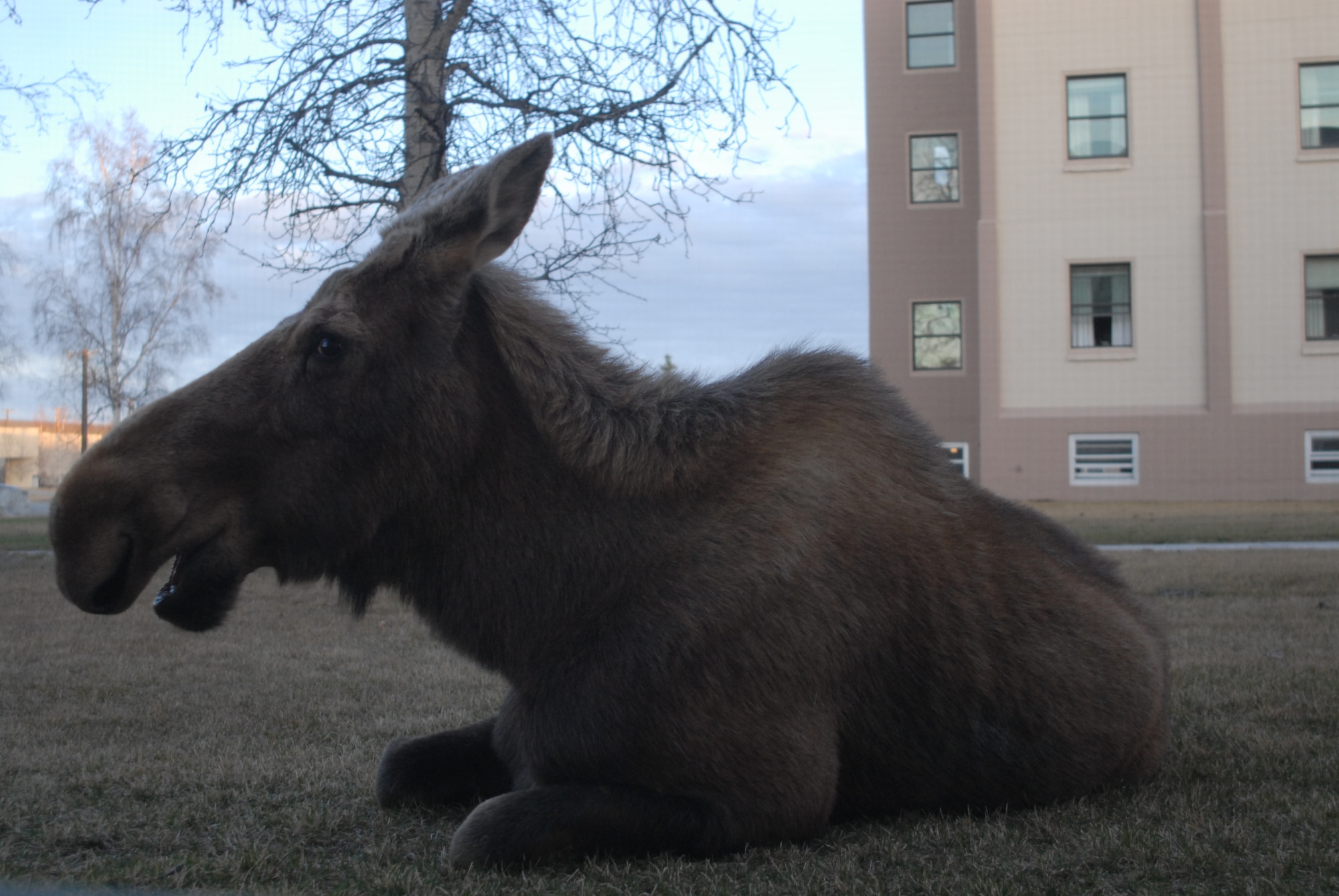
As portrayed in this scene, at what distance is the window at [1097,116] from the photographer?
83.0 ft

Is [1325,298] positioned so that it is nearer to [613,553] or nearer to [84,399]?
[613,553]

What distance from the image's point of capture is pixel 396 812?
3.35 m

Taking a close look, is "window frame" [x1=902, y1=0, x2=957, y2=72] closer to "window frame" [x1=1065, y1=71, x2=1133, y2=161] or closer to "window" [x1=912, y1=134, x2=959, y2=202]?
"window" [x1=912, y1=134, x2=959, y2=202]

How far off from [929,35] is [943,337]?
7.09 meters

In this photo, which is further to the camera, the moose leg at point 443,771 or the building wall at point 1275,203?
the building wall at point 1275,203

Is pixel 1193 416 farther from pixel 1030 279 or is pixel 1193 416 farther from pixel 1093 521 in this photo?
pixel 1093 521

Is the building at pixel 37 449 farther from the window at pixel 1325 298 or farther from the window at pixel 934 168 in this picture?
the window at pixel 1325 298

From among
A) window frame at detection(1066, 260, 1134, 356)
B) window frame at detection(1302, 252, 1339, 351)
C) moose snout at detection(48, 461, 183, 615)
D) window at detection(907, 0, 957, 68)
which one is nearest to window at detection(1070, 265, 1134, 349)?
window frame at detection(1066, 260, 1134, 356)

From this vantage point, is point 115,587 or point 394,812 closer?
point 115,587

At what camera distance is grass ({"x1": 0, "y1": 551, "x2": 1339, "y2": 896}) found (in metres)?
2.63

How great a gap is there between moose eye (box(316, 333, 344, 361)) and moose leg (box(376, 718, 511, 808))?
1.19 metres

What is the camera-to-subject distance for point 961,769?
315cm

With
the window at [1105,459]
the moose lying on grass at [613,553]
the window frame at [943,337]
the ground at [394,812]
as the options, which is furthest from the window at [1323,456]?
the moose lying on grass at [613,553]

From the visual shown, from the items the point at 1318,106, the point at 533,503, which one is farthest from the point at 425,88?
the point at 1318,106
